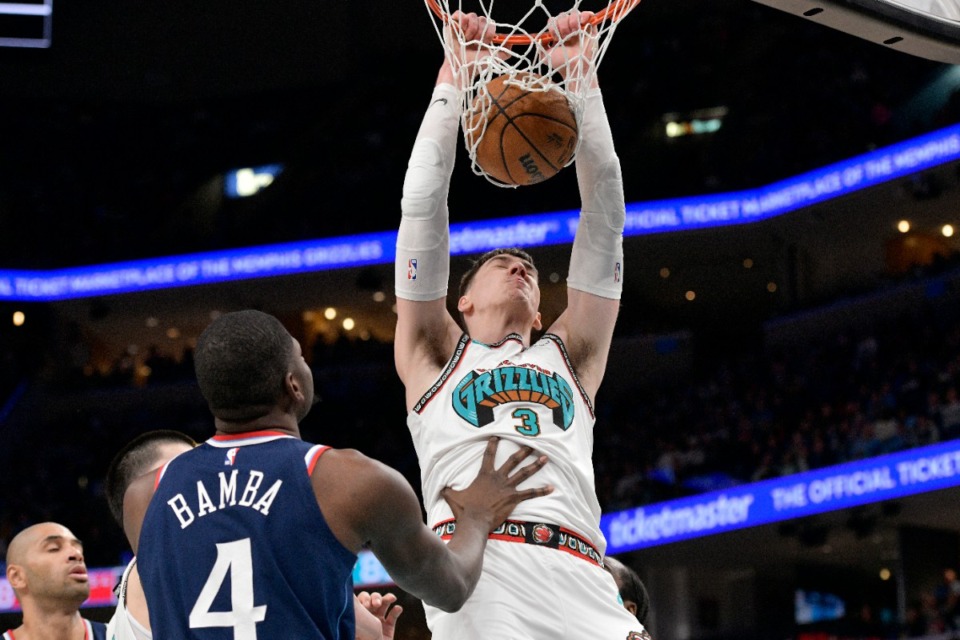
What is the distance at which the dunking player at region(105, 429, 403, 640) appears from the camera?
3904 millimetres

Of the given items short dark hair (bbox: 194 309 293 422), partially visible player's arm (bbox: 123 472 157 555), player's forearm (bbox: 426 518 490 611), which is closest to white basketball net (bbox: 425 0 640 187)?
player's forearm (bbox: 426 518 490 611)

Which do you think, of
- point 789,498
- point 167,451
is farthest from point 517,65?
point 789,498

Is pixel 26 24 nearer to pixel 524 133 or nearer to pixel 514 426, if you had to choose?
pixel 524 133

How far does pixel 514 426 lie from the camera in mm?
3887

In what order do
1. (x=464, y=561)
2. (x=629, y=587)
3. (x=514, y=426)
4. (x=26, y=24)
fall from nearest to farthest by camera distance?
(x=464, y=561) < (x=514, y=426) < (x=629, y=587) < (x=26, y=24)

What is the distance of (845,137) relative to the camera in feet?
67.5

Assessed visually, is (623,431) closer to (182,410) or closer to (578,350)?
(182,410)

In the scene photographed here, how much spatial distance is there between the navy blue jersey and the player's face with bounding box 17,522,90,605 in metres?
2.64

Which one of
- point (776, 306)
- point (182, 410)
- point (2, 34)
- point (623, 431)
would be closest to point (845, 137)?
point (776, 306)

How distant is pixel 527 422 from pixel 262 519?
4.48ft

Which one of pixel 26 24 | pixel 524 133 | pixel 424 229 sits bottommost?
pixel 424 229

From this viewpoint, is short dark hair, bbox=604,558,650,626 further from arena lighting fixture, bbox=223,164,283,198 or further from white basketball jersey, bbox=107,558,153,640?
arena lighting fixture, bbox=223,164,283,198

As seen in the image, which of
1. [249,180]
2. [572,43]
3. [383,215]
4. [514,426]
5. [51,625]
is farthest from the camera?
[249,180]

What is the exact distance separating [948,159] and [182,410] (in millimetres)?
13832
